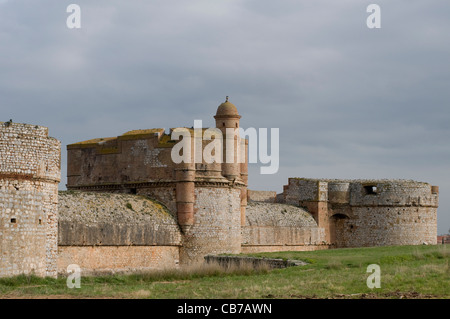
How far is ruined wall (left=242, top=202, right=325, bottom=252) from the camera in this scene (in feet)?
141

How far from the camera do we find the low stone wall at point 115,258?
31.7m

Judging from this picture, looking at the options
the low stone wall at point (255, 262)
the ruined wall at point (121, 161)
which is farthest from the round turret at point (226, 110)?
the low stone wall at point (255, 262)

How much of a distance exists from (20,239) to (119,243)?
9207 millimetres

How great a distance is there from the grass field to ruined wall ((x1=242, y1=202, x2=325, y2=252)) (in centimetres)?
1403

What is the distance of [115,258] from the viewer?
111 feet

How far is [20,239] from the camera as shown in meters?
25.1

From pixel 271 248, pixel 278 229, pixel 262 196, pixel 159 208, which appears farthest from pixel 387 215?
pixel 159 208

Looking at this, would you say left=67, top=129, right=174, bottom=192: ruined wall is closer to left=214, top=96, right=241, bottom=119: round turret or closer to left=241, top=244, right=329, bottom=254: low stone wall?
left=214, top=96, right=241, bottom=119: round turret

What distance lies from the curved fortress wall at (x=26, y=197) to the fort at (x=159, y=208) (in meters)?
0.03

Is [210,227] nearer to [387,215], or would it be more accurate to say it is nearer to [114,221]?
[114,221]

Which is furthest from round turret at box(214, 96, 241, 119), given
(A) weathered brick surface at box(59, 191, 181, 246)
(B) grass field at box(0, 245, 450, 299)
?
(B) grass field at box(0, 245, 450, 299)
